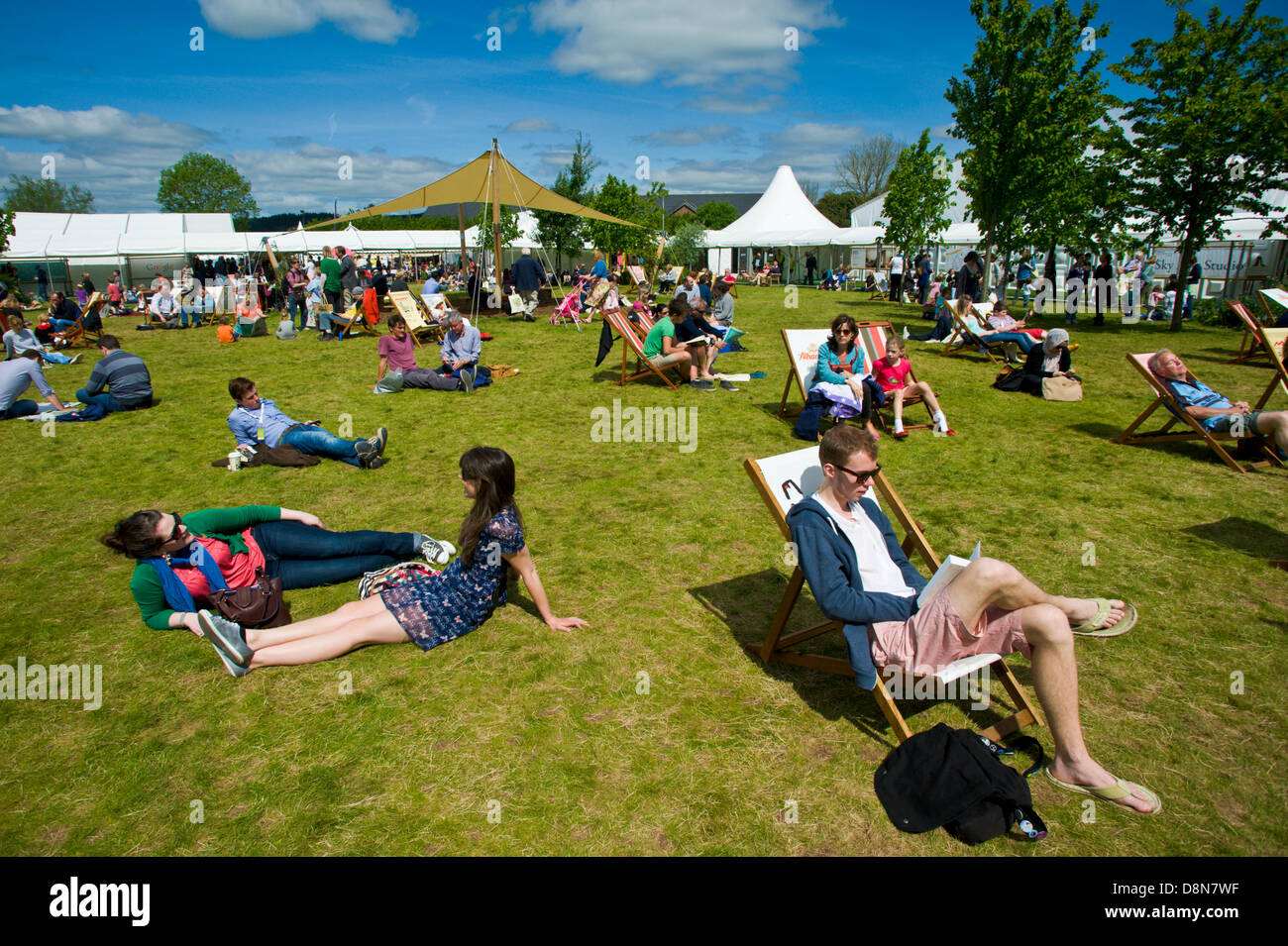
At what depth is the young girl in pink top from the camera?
7590mm

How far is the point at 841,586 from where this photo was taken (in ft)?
9.80

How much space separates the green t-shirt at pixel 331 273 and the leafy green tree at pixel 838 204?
57.1 meters

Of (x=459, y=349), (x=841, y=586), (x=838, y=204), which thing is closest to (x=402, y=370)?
(x=459, y=349)

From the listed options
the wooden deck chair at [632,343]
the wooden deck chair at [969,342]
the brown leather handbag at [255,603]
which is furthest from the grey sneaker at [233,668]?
the wooden deck chair at [969,342]

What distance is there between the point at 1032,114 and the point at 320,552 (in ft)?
63.0

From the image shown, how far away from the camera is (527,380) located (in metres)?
10.9

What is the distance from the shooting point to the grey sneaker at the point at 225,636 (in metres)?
3.27

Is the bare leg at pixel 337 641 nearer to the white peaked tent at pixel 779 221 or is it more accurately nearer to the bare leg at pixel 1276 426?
the bare leg at pixel 1276 426

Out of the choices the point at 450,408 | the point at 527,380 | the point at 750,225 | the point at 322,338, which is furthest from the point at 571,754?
the point at 750,225

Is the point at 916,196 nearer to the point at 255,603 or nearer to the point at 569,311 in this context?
the point at 569,311

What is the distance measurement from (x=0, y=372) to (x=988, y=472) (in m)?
12.0

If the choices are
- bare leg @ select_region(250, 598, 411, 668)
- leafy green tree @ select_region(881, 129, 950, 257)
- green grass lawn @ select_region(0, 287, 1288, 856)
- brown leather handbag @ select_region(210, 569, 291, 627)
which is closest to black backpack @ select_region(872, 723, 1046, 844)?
green grass lawn @ select_region(0, 287, 1288, 856)
